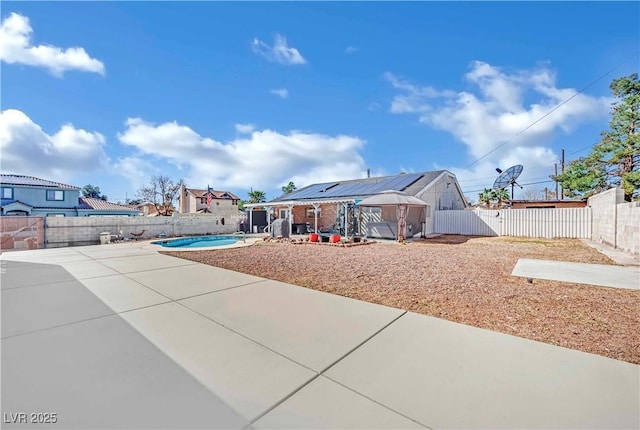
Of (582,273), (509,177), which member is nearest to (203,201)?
(509,177)

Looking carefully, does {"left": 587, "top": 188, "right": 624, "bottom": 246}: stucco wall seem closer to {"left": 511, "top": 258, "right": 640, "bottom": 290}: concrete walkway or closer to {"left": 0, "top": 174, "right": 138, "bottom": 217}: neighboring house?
{"left": 511, "top": 258, "right": 640, "bottom": 290}: concrete walkway

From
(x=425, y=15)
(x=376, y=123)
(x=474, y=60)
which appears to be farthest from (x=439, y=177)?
(x=425, y=15)

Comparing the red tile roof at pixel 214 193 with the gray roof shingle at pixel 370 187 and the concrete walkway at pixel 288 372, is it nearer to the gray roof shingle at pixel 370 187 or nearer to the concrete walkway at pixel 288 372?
the gray roof shingle at pixel 370 187

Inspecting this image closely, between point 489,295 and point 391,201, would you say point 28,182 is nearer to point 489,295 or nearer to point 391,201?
point 391,201

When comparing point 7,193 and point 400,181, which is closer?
point 400,181

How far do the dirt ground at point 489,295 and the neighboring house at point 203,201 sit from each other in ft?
113

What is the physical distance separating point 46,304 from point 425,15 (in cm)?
1386

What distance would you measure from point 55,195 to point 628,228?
36.6 m

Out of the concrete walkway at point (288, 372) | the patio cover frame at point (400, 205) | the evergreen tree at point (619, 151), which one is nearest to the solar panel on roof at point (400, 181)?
the patio cover frame at point (400, 205)

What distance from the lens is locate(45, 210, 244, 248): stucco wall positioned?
13836 mm

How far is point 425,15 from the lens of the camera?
33.4 ft

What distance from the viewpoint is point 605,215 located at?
445 inches

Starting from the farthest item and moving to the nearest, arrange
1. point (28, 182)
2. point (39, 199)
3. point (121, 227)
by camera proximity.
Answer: point (39, 199)
point (28, 182)
point (121, 227)

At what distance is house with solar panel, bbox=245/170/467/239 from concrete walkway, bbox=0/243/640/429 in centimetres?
1116
